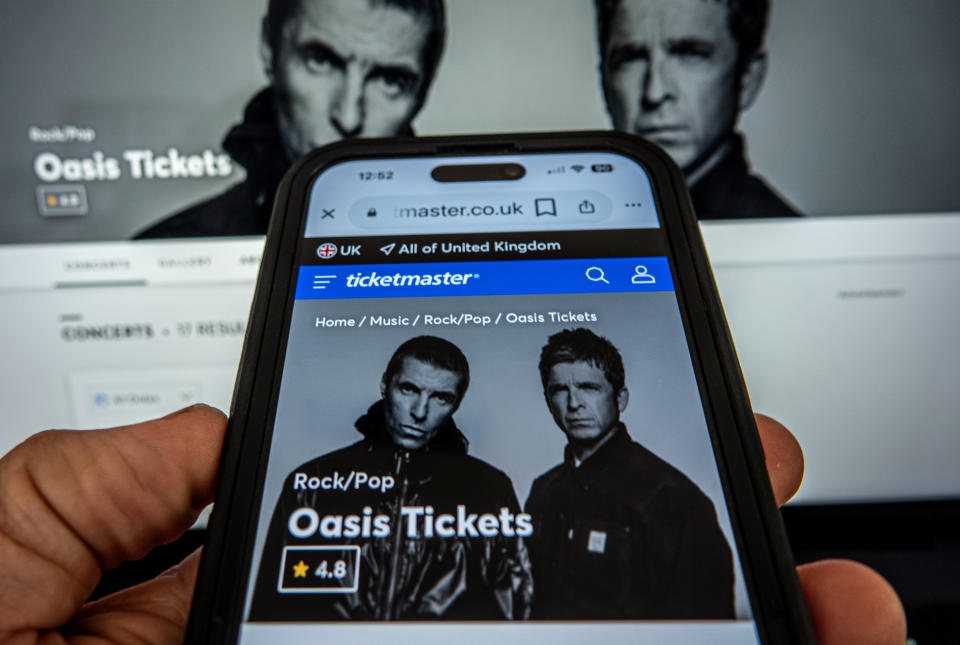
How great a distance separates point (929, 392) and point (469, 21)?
1.43 feet

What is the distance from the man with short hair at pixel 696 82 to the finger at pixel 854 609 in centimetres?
26

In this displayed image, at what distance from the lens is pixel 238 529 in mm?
227

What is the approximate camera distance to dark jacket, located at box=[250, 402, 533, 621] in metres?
0.21

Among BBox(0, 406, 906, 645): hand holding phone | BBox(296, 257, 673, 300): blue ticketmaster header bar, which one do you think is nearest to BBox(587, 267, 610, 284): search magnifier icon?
BBox(296, 257, 673, 300): blue ticketmaster header bar

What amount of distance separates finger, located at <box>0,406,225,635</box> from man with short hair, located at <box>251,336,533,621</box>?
0.19 ft

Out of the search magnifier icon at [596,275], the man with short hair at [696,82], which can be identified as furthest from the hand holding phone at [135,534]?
the man with short hair at [696,82]

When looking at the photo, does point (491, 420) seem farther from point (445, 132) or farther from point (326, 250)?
point (445, 132)

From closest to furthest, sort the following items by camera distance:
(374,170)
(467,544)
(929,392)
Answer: (467,544), (374,170), (929,392)

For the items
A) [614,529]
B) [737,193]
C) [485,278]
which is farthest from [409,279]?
[737,193]

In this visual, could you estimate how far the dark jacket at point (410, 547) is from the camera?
21 centimetres

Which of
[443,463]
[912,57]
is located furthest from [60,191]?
[912,57]

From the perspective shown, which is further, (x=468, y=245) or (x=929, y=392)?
(x=929, y=392)

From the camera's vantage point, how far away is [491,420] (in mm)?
247

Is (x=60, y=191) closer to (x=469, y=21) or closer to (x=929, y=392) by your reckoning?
(x=469, y=21)
